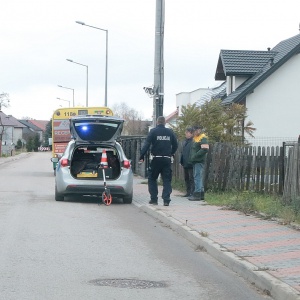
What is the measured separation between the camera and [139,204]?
1609cm

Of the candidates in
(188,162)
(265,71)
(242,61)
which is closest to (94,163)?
(188,162)

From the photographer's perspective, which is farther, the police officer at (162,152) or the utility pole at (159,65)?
the utility pole at (159,65)

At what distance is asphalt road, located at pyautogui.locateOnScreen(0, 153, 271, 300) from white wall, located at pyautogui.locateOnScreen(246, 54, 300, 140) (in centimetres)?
1884

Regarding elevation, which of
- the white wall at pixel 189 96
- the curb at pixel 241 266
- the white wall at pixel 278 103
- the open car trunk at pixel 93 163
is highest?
the white wall at pixel 189 96

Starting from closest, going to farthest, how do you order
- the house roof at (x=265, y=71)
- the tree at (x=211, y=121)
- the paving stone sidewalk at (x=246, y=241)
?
the paving stone sidewalk at (x=246, y=241) < the tree at (x=211, y=121) < the house roof at (x=265, y=71)

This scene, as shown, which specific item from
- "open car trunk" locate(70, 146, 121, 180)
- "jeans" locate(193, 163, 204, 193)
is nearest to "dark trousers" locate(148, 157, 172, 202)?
"jeans" locate(193, 163, 204, 193)

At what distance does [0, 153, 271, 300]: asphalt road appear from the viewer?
23.1 ft

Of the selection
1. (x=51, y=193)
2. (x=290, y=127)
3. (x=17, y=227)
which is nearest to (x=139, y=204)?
(x=51, y=193)

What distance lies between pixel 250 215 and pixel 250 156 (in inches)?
146

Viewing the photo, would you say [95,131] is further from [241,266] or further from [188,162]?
[241,266]

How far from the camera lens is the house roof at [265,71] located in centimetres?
3036

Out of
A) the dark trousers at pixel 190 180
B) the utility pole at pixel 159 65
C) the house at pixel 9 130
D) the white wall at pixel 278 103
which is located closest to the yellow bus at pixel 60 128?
the white wall at pixel 278 103

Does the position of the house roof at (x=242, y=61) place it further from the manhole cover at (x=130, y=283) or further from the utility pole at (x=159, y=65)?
the manhole cover at (x=130, y=283)

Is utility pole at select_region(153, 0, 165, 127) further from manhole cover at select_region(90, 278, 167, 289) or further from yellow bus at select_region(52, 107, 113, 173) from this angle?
manhole cover at select_region(90, 278, 167, 289)
